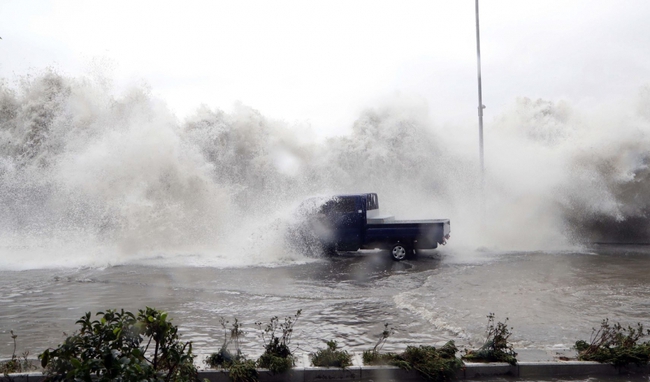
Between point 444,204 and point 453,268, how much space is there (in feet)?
31.1

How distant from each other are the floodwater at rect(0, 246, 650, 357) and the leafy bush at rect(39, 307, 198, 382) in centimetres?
249

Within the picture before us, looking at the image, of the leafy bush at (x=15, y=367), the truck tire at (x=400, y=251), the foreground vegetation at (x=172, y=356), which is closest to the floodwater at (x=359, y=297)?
the truck tire at (x=400, y=251)

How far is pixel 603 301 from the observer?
9039 millimetres

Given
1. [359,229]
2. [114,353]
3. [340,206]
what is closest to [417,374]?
[114,353]

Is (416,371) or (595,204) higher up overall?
(595,204)

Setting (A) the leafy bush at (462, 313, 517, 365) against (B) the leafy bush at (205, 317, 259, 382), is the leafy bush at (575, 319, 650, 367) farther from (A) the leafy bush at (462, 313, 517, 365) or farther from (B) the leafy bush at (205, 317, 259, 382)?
(B) the leafy bush at (205, 317, 259, 382)

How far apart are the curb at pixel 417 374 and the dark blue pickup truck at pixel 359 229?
861 cm

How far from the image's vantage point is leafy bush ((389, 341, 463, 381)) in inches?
206

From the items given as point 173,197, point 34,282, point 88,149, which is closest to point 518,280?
point 34,282

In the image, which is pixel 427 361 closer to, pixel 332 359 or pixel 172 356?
pixel 332 359

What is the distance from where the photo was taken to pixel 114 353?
11.5 feet

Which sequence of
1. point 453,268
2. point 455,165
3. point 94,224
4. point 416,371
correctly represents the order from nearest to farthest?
point 416,371
point 453,268
point 94,224
point 455,165

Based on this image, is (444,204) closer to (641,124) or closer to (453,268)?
(641,124)

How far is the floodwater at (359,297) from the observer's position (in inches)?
284
